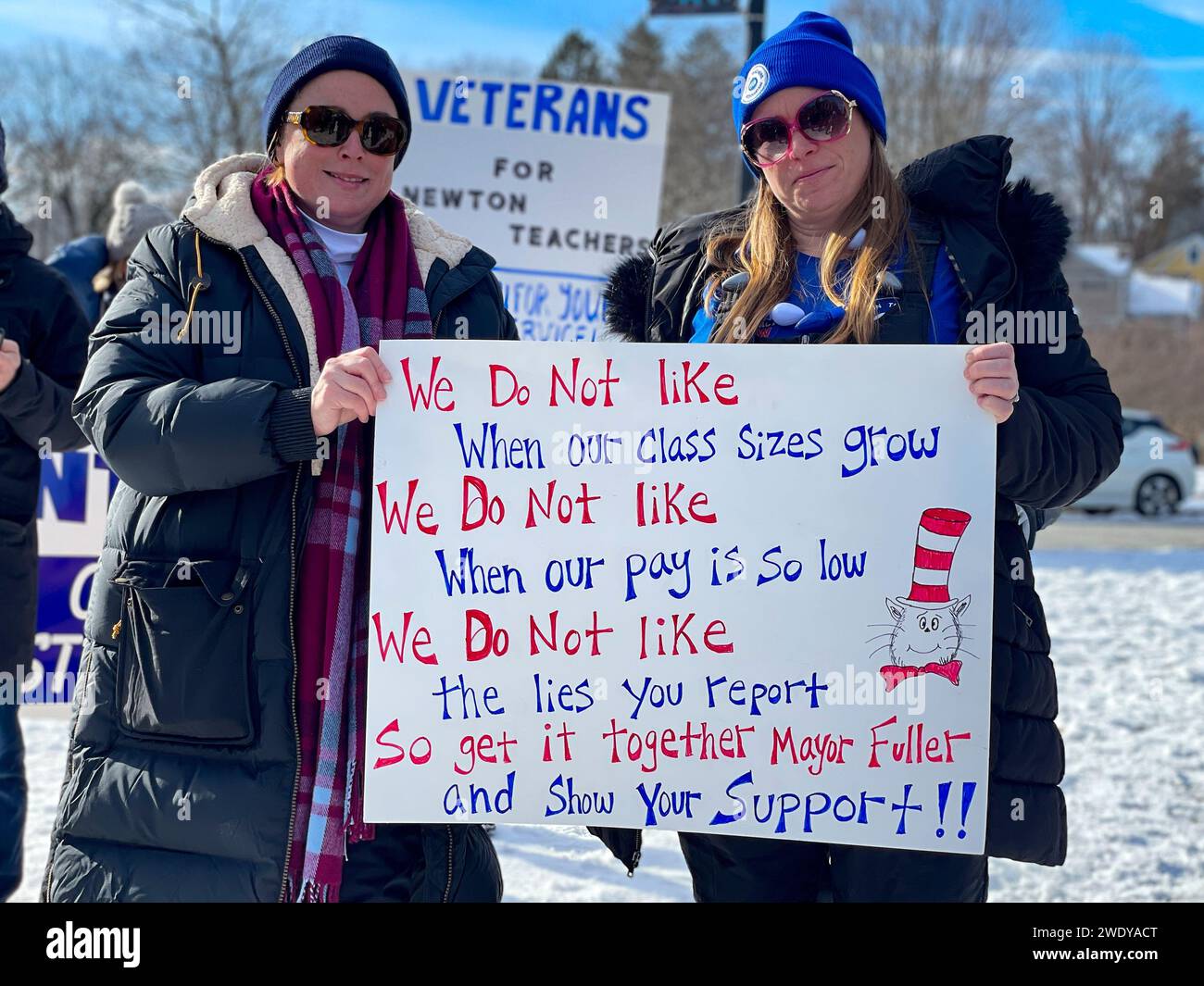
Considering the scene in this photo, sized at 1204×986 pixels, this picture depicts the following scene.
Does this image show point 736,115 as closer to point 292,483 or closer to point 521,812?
point 292,483

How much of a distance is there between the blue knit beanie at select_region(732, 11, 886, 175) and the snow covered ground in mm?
1492

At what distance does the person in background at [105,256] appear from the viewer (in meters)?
4.81

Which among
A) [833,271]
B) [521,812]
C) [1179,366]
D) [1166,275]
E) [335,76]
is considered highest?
[1166,275]

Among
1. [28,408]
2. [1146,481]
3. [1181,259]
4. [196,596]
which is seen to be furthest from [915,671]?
[1181,259]

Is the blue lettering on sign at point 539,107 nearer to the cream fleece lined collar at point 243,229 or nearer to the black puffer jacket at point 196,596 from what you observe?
the cream fleece lined collar at point 243,229

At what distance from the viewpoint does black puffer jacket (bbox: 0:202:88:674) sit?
295 centimetres

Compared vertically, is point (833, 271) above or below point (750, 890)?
above

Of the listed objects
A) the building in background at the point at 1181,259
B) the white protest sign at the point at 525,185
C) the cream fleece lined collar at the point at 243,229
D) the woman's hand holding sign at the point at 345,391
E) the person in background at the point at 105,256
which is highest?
the building in background at the point at 1181,259

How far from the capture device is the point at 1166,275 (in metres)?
61.2

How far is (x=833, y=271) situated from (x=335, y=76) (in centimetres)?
100

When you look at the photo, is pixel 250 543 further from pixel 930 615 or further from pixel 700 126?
pixel 700 126

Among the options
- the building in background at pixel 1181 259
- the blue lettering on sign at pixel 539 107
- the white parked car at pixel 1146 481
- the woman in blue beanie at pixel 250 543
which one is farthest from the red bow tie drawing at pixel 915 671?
the building in background at pixel 1181 259

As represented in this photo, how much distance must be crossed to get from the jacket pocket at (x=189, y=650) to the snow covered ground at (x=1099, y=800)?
71cm
